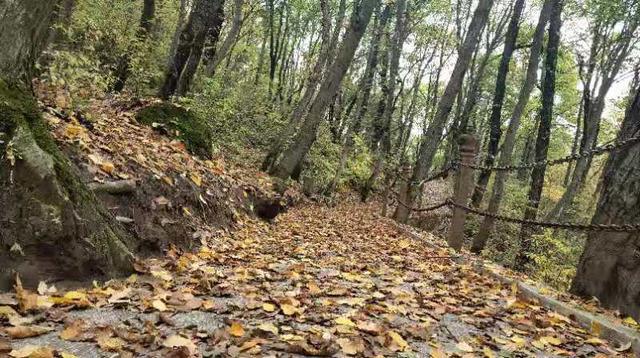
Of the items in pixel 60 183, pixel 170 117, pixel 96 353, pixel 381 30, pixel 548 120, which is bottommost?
pixel 96 353

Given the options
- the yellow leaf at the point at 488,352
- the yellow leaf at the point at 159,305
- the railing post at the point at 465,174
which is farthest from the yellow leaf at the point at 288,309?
the railing post at the point at 465,174

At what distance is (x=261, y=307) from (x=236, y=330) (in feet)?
1.70

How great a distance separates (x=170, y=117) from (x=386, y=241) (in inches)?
147

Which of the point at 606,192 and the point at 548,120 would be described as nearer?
the point at 606,192

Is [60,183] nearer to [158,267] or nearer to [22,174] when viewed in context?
[22,174]

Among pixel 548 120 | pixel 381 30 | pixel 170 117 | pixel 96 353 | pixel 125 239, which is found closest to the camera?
pixel 96 353

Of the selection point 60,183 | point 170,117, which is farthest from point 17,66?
point 170,117

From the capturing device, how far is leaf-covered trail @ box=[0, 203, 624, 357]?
8.62 feet

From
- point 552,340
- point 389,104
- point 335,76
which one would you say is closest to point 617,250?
point 552,340

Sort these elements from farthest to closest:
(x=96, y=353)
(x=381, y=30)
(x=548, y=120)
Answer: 1. (x=381, y=30)
2. (x=548, y=120)
3. (x=96, y=353)

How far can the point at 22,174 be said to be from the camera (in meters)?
3.12

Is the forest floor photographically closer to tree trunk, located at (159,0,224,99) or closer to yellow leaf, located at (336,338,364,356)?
yellow leaf, located at (336,338,364,356)

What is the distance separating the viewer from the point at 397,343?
287 cm

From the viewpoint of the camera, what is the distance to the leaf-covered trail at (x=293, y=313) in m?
2.63
